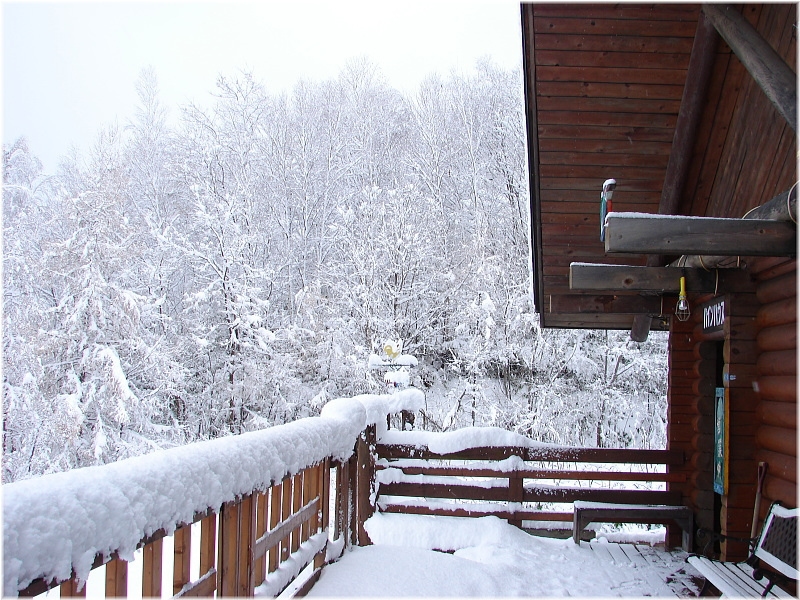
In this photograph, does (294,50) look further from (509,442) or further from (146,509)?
(146,509)

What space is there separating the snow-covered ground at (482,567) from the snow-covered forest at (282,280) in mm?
8208

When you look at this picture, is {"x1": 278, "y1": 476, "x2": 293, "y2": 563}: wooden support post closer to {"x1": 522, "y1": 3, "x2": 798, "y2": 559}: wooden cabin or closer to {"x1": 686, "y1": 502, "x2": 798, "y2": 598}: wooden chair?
{"x1": 522, "y1": 3, "x2": 798, "y2": 559}: wooden cabin

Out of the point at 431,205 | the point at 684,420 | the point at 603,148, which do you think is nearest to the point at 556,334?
the point at 431,205

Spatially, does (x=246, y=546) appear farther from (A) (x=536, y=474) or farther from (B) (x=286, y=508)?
(A) (x=536, y=474)

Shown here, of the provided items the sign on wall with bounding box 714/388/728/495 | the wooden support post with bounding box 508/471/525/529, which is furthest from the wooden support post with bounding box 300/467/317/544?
the sign on wall with bounding box 714/388/728/495

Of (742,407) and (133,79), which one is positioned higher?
(133,79)

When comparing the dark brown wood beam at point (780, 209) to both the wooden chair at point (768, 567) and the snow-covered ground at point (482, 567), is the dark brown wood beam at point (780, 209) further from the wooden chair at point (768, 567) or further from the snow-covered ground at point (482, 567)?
the snow-covered ground at point (482, 567)

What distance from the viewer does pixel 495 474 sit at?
5836mm

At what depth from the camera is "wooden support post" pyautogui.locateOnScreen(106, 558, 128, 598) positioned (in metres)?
1.54

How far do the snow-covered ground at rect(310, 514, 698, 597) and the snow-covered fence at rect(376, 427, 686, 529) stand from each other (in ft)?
0.70

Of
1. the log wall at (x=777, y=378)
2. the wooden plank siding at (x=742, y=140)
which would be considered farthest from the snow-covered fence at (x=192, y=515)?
the wooden plank siding at (x=742, y=140)

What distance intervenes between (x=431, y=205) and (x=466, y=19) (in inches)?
326

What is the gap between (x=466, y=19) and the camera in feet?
68.1

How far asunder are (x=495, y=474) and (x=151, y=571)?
4.55 m
